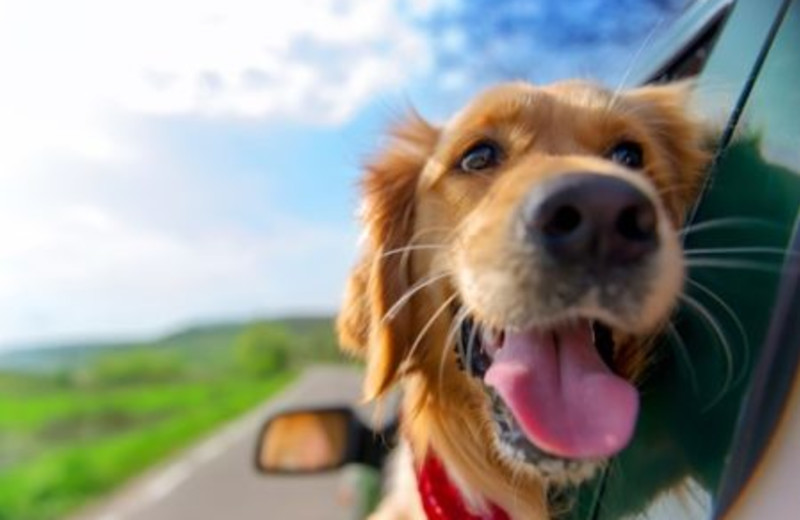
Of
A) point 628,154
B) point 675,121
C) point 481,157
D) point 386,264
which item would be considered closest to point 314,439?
point 386,264

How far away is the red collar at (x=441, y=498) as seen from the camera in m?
2.80

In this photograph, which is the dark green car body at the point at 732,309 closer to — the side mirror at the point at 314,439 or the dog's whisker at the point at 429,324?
the dog's whisker at the point at 429,324

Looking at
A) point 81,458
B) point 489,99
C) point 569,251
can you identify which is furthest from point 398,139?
point 81,458

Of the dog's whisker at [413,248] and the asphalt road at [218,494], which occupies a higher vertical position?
the dog's whisker at [413,248]

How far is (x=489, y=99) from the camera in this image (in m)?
3.25

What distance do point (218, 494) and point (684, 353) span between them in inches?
554

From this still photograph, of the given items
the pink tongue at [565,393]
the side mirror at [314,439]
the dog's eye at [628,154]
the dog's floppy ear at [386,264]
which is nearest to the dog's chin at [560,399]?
the pink tongue at [565,393]

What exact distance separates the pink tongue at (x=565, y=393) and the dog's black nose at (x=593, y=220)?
0.26m

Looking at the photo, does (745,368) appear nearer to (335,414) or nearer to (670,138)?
(670,138)

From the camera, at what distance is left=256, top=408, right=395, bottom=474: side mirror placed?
3834 mm

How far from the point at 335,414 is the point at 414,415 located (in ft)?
1.91

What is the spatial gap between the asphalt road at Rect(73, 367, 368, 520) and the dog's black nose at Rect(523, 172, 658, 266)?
9639mm

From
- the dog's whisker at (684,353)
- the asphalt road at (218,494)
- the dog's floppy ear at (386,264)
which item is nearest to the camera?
the dog's whisker at (684,353)

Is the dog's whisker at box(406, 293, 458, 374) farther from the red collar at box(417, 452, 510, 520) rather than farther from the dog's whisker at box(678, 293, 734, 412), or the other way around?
the dog's whisker at box(678, 293, 734, 412)
